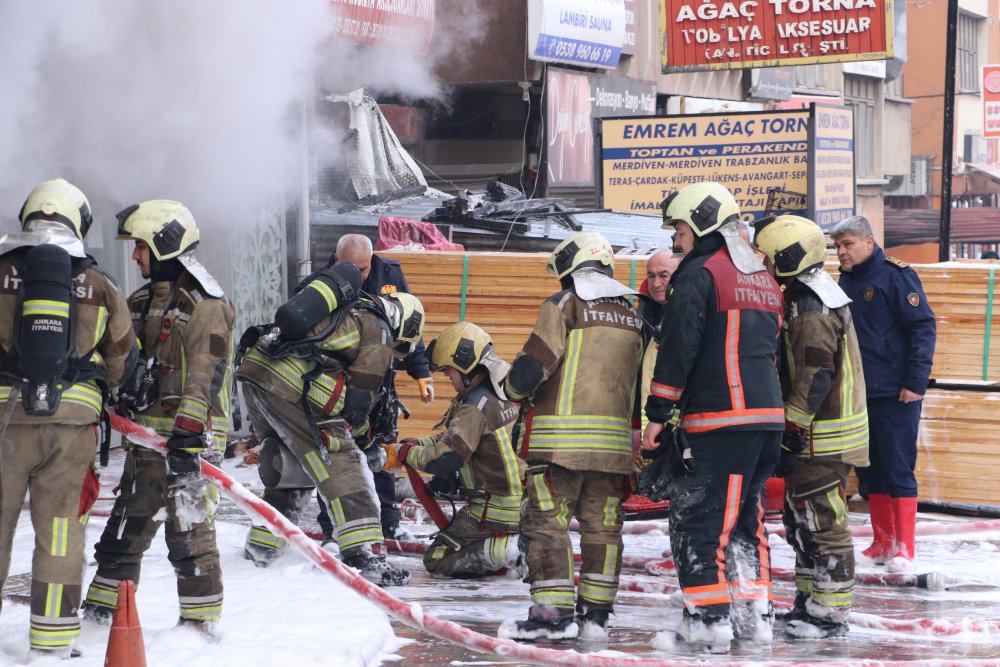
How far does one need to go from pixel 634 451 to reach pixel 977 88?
39523mm

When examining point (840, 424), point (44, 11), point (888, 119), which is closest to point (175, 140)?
point (44, 11)

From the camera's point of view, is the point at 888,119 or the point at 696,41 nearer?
the point at 696,41

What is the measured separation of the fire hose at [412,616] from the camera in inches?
186

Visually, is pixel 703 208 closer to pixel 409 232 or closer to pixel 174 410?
pixel 174 410

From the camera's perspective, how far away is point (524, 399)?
5383mm

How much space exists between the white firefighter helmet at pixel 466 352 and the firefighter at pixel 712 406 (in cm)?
137

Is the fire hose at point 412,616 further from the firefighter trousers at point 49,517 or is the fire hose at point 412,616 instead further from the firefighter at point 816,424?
the firefighter at point 816,424

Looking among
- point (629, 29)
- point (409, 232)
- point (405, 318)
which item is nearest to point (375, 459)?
point (405, 318)

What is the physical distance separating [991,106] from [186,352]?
20420 mm

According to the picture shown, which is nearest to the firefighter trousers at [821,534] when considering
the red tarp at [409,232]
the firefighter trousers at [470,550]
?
the firefighter trousers at [470,550]

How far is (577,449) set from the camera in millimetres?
5207

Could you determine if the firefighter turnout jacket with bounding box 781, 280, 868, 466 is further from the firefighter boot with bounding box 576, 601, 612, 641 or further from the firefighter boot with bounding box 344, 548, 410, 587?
the firefighter boot with bounding box 344, 548, 410, 587

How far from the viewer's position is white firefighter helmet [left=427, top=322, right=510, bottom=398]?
6281mm

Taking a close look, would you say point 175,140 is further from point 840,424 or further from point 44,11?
point 840,424
